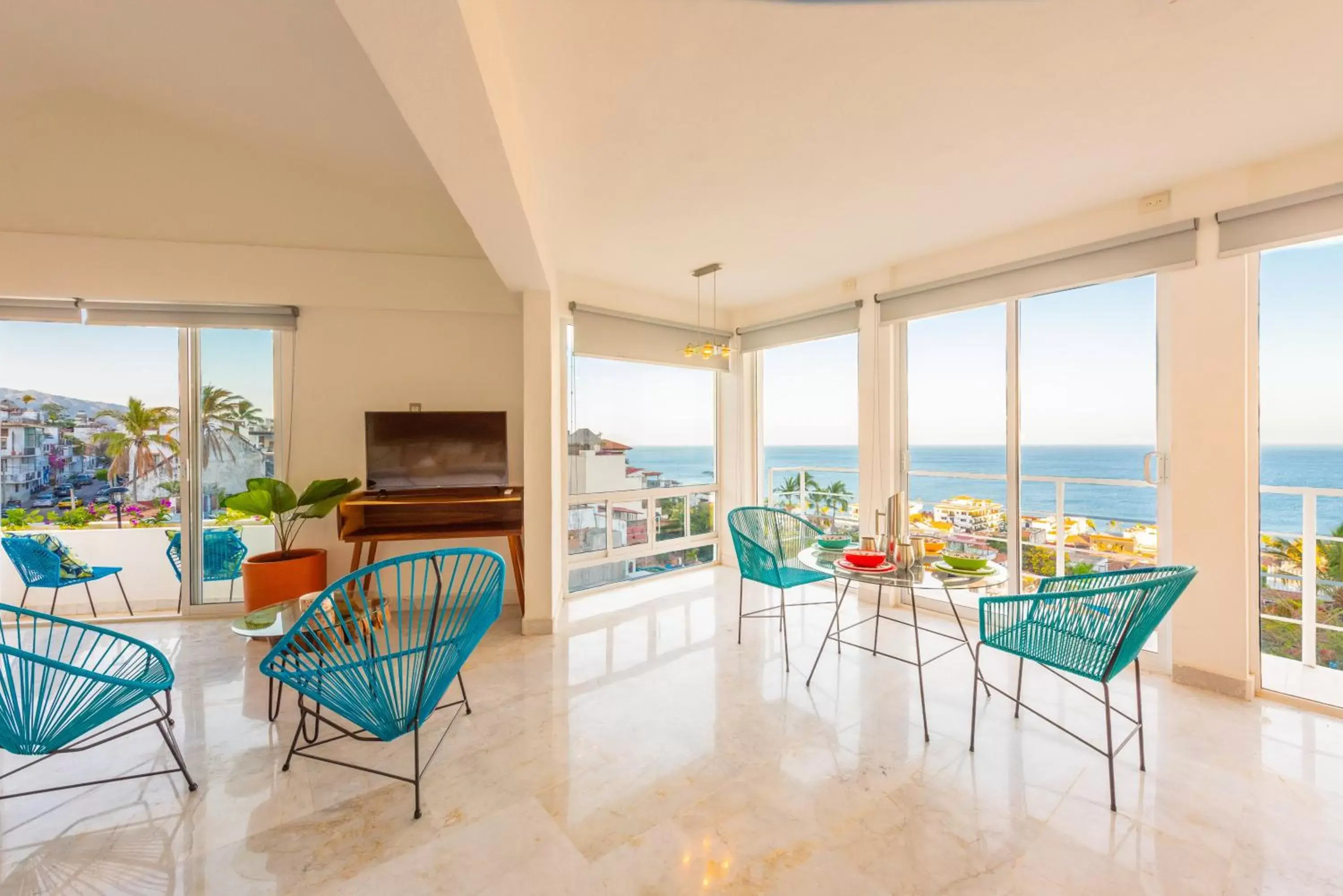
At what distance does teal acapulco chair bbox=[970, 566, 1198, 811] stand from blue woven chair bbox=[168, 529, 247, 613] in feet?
15.7

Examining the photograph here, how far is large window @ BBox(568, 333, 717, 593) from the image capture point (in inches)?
175

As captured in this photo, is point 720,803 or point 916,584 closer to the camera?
point 720,803

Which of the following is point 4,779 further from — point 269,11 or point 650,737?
point 269,11

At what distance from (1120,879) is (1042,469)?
2.39 metres

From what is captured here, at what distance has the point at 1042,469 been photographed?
3328mm

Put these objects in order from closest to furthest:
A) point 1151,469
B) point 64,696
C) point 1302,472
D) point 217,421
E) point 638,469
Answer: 1. point 64,696
2. point 1302,472
3. point 1151,469
4. point 217,421
5. point 638,469

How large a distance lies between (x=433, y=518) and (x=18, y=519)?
2.79 metres

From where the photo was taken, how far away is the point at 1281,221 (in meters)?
2.42

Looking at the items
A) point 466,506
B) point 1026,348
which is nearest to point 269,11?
point 466,506

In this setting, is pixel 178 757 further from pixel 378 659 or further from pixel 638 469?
pixel 638 469

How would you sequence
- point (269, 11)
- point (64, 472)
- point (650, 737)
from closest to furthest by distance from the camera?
1. point (650, 737)
2. point (269, 11)
3. point (64, 472)

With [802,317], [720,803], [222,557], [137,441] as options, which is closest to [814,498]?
[802,317]

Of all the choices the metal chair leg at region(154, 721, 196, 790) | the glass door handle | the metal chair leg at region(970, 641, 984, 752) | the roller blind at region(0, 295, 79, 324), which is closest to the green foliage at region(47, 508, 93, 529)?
the roller blind at region(0, 295, 79, 324)

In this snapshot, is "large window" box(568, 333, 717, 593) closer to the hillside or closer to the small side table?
the small side table
